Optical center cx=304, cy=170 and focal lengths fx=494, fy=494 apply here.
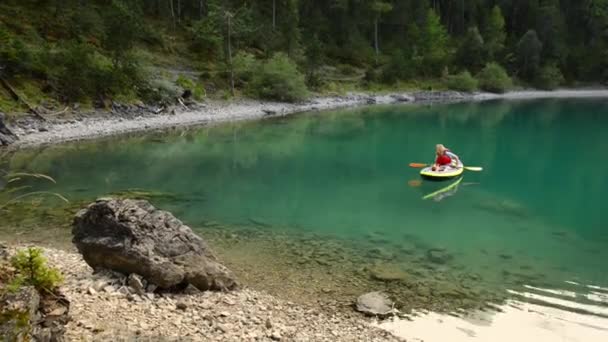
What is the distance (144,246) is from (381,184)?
50.8 feet

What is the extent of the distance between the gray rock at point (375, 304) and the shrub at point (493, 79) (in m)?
72.8

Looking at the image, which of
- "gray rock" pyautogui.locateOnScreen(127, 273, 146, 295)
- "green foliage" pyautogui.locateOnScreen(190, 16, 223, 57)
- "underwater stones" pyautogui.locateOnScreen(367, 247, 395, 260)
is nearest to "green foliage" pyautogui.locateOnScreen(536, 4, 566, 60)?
"green foliage" pyautogui.locateOnScreen(190, 16, 223, 57)

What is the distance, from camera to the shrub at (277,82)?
51.7m

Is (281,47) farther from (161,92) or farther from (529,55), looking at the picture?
(529,55)

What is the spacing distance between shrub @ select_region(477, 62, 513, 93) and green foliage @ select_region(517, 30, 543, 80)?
9840 mm

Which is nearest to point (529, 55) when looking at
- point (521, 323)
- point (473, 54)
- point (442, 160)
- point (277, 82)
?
point (473, 54)

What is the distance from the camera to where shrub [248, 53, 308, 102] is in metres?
51.7

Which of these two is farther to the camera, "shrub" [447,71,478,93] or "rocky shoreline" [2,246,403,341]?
"shrub" [447,71,478,93]

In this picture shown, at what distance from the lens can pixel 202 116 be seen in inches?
1655

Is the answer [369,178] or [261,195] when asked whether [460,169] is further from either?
[261,195]

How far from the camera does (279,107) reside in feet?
164

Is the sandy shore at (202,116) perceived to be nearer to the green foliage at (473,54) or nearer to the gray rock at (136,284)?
the green foliage at (473,54)

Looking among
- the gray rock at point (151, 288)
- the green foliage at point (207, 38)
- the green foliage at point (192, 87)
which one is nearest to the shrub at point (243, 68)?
the green foliage at point (207, 38)

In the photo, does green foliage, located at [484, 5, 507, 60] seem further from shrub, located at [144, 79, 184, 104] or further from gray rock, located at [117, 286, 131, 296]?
gray rock, located at [117, 286, 131, 296]
